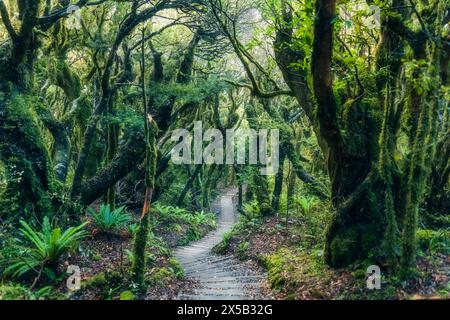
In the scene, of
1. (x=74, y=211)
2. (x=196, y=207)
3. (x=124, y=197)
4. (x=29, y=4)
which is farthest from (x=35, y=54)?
(x=196, y=207)

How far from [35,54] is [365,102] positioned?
9.11m

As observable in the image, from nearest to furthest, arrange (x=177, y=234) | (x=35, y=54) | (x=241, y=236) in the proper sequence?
(x=35, y=54) < (x=241, y=236) < (x=177, y=234)

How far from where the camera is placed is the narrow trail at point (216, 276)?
855 centimetres

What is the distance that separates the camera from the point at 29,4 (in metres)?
8.70

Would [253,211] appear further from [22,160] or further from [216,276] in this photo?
[22,160]

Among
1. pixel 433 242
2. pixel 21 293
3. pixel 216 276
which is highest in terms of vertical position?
pixel 433 242

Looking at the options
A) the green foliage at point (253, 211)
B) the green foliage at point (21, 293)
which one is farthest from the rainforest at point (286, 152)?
the green foliage at point (253, 211)

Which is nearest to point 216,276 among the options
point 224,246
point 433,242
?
point 224,246

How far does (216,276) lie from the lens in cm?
1056

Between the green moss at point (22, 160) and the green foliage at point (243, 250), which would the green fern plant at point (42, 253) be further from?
the green foliage at point (243, 250)

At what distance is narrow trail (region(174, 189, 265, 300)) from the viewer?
28.0 feet

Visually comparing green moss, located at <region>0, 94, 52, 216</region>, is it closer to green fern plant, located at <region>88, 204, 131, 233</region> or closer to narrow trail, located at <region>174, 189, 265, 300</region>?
green fern plant, located at <region>88, 204, 131, 233</region>
